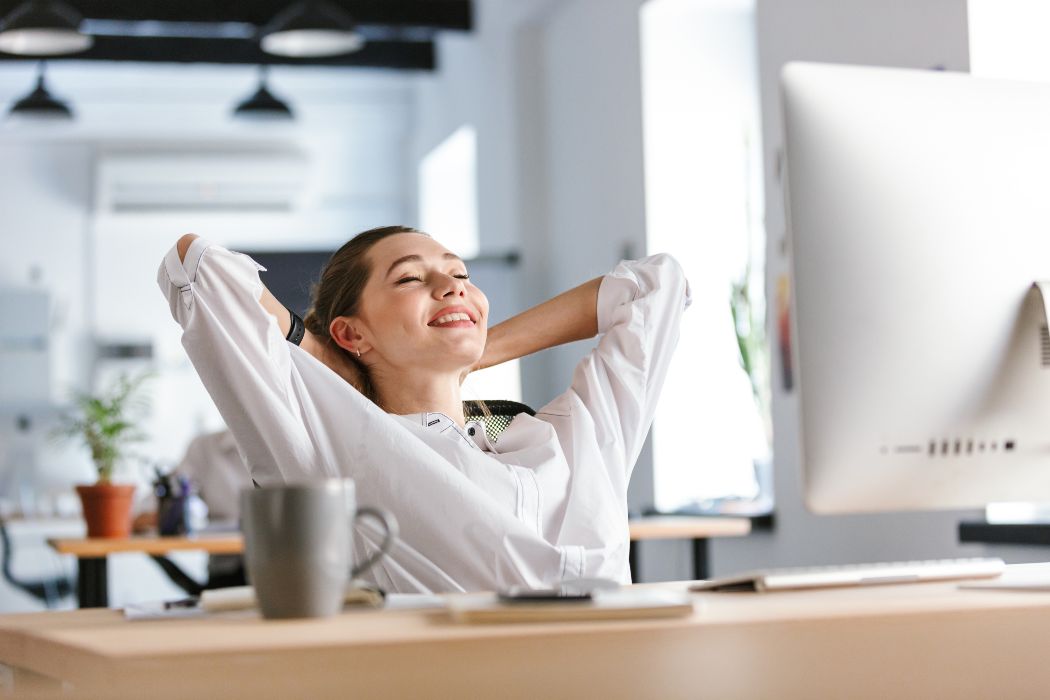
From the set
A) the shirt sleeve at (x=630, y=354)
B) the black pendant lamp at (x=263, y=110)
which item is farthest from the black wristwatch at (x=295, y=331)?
the black pendant lamp at (x=263, y=110)

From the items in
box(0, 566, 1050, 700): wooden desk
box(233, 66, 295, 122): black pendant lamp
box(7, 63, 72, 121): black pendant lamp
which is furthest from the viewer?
box(233, 66, 295, 122): black pendant lamp

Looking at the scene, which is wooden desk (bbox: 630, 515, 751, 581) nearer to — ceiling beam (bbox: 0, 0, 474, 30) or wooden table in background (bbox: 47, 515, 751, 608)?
wooden table in background (bbox: 47, 515, 751, 608)

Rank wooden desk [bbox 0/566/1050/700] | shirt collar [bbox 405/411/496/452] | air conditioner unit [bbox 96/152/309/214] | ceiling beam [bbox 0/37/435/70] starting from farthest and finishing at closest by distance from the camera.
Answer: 1. air conditioner unit [bbox 96/152/309/214]
2. ceiling beam [bbox 0/37/435/70]
3. shirt collar [bbox 405/411/496/452]
4. wooden desk [bbox 0/566/1050/700]

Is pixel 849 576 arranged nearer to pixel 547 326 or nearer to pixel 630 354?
pixel 630 354

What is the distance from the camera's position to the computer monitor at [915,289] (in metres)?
1.17

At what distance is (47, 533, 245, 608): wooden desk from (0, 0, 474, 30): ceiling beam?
13.3 feet

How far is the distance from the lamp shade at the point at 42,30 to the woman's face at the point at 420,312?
3911 millimetres

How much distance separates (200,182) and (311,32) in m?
3.77

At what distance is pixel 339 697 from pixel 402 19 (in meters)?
6.74

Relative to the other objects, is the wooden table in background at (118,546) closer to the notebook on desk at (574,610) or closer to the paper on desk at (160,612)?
the paper on desk at (160,612)

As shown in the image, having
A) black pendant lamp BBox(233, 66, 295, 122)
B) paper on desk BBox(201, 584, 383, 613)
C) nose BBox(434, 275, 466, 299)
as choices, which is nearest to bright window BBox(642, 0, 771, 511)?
black pendant lamp BBox(233, 66, 295, 122)

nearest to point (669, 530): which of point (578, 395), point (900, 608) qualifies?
point (578, 395)

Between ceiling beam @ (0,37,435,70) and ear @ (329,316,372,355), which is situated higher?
ceiling beam @ (0,37,435,70)

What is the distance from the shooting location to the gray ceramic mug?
35.4 inches
